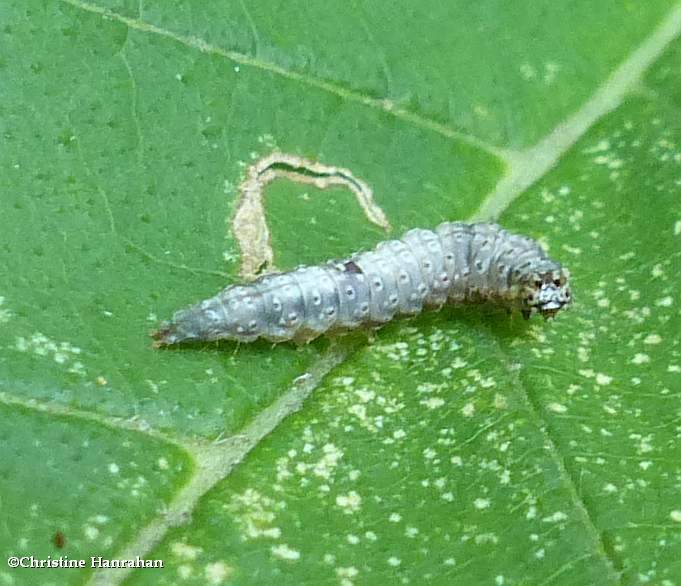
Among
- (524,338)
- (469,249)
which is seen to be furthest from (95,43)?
(524,338)

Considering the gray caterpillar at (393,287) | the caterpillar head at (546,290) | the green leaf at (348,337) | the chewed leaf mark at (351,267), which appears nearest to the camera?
the green leaf at (348,337)

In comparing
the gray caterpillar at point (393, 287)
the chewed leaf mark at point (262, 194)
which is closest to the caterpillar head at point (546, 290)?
the gray caterpillar at point (393, 287)

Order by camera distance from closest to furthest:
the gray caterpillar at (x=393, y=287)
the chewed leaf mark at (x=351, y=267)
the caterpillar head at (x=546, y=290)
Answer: the gray caterpillar at (x=393, y=287)
the caterpillar head at (x=546, y=290)
the chewed leaf mark at (x=351, y=267)

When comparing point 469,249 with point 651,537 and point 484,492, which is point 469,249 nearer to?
point 484,492

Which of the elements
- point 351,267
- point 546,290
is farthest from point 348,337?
point 546,290

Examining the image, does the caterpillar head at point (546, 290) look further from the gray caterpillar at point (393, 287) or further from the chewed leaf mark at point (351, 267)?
the chewed leaf mark at point (351, 267)

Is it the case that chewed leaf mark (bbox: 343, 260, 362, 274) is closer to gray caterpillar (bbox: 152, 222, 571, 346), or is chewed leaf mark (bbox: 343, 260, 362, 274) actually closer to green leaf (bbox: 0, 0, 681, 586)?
gray caterpillar (bbox: 152, 222, 571, 346)

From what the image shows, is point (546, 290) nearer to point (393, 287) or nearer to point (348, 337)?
point (393, 287)
